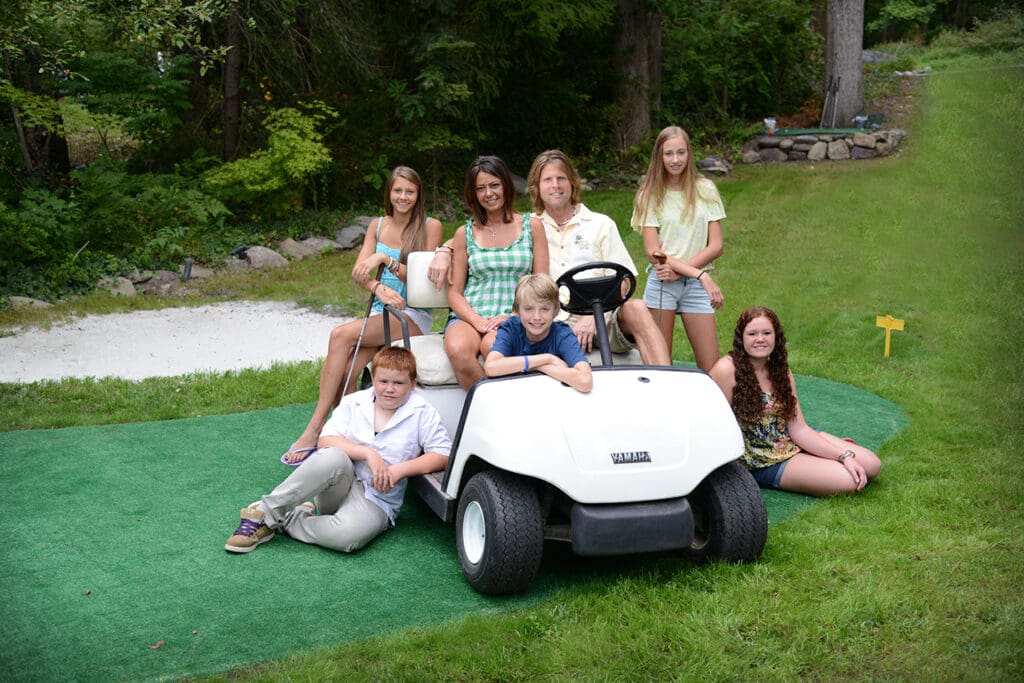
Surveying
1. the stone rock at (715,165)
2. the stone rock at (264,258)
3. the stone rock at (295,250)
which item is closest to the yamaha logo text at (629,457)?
the stone rock at (264,258)

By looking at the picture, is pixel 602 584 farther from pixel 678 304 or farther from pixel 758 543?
pixel 678 304

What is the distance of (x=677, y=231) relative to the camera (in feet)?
14.5

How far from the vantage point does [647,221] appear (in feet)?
14.5

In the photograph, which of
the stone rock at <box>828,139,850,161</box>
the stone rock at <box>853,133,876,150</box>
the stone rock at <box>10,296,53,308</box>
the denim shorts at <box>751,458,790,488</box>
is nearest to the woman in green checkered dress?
the denim shorts at <box>751,458,790,488</box>

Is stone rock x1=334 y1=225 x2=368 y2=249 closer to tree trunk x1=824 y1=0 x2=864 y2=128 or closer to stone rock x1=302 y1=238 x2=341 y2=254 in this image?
stone rock x1=302 y1=238 x2=341 y2=254

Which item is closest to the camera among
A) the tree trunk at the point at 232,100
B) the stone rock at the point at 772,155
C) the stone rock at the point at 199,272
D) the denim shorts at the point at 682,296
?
the denim shorts at the point at 682,296

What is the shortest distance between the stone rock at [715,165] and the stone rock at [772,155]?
1.51 feet

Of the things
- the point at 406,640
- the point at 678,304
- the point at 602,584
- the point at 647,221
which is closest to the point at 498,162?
the point at 647,221

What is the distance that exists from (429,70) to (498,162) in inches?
261

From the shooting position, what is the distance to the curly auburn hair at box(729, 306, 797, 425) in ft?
12.5

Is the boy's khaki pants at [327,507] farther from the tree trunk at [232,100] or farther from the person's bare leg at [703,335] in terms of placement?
the tree trunk at [232,100]

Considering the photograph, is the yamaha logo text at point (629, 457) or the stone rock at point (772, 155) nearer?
the yamaha logo text at point (629, 457)

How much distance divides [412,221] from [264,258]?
5.28 metres

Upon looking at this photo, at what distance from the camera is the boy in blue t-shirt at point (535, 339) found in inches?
128
